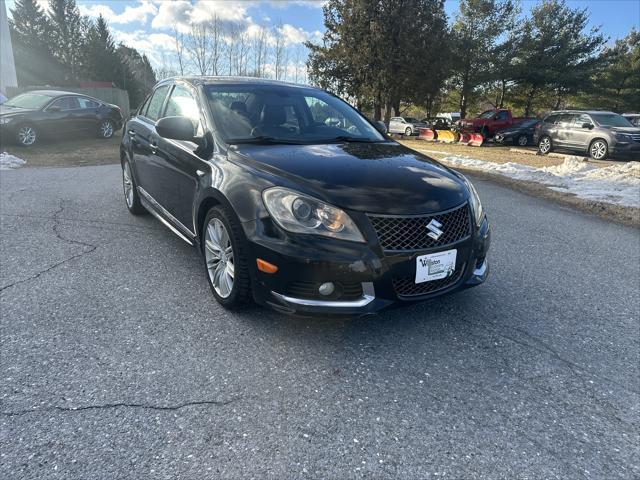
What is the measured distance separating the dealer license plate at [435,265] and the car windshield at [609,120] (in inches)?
631

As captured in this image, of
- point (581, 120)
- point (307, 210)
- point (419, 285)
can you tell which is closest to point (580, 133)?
point (581, 120)

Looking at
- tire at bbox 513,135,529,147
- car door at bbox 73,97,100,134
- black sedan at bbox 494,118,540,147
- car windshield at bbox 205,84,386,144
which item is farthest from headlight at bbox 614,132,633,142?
car door at bbox 73,97,100,134

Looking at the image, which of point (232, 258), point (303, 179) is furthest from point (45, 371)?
point (303, 179)

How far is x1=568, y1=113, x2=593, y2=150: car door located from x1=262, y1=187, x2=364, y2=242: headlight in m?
16.5

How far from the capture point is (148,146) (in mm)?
4320

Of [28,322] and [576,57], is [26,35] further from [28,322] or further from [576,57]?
[28,322]

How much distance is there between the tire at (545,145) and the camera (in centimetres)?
1700

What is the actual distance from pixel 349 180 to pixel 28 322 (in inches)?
90.8

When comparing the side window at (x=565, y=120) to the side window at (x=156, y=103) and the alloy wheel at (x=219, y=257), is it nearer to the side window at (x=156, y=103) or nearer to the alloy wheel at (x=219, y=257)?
the side window at (x=156, y=103)

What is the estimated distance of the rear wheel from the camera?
866 inches

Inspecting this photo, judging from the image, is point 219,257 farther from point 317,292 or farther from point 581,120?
point 581,120

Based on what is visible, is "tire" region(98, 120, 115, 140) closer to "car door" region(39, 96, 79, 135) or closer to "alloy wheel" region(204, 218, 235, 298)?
"car door" region(39, 96, 79, 135)

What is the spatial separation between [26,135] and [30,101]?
124cm

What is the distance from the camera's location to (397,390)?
91.8 inches
